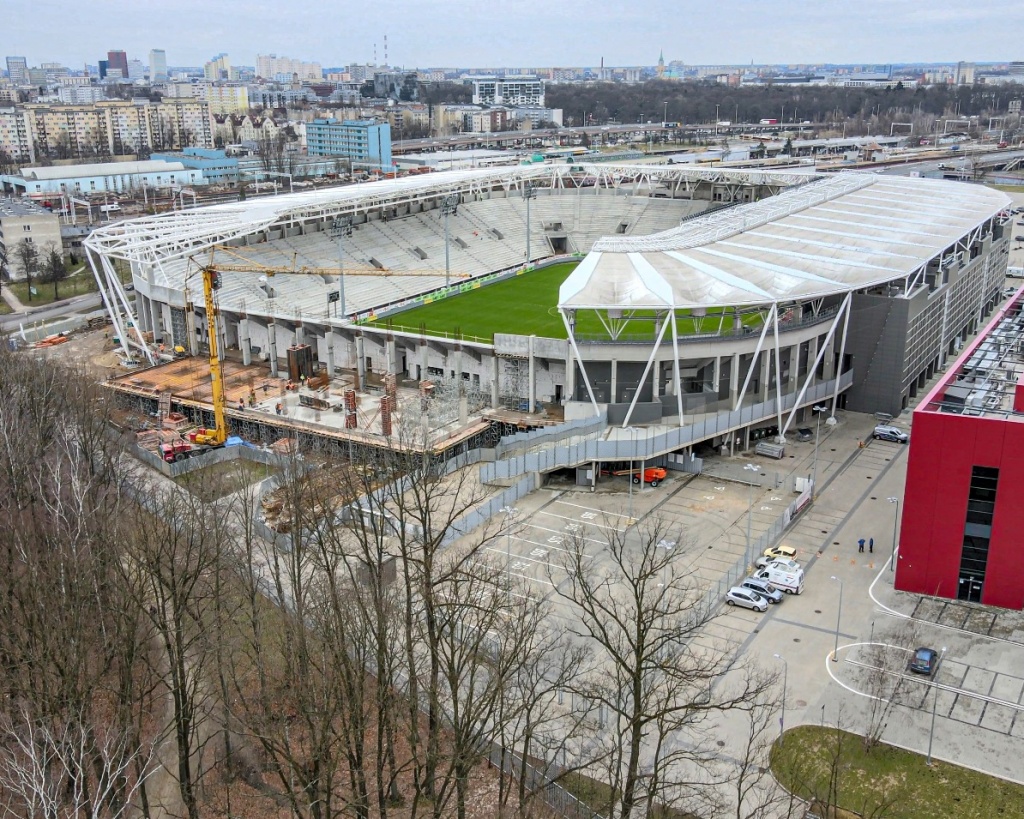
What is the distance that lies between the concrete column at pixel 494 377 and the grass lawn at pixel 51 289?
45937mm

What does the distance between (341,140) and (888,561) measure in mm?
130611

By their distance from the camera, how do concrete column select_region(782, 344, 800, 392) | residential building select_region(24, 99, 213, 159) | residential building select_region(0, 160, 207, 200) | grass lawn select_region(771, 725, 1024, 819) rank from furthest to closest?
residential building select_region(24, 99, 213, 159), residential building select_region(0, 160, 207, 200), concrete column select_region(782, 344, 800, 392), grass lawn select_region(771, 725, 1024, 819)

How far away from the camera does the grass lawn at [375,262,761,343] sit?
1955 inches

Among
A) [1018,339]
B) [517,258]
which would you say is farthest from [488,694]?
[517,258]

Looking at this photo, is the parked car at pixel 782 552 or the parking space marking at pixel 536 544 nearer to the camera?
the parked car at pixel 782 552

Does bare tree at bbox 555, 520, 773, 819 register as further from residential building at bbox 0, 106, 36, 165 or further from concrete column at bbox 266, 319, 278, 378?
residential building at bbox 0, 106, 36, 165

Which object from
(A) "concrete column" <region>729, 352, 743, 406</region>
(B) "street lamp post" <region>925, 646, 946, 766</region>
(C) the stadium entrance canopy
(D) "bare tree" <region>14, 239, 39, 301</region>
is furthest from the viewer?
(D) "bare tree" <region>14, 239, 39, 301</region>

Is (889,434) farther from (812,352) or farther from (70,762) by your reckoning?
(70,762)

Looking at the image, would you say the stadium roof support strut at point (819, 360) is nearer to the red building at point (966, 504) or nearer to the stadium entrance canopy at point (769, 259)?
the stadium entrance canopy at point (769, 259)

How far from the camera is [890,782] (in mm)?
22672

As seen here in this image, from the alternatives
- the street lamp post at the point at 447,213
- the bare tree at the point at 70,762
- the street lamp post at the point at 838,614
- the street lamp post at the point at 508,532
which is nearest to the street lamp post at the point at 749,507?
the street lamp post at the point at 838,614

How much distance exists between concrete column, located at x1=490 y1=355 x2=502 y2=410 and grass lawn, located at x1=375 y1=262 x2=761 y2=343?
10.1ft

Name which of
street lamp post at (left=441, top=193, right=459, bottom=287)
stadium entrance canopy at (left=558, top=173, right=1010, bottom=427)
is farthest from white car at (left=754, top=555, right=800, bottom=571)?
street lamp post at (left=441, top=193, right=459, bottom=287)

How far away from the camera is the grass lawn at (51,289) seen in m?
77.7
